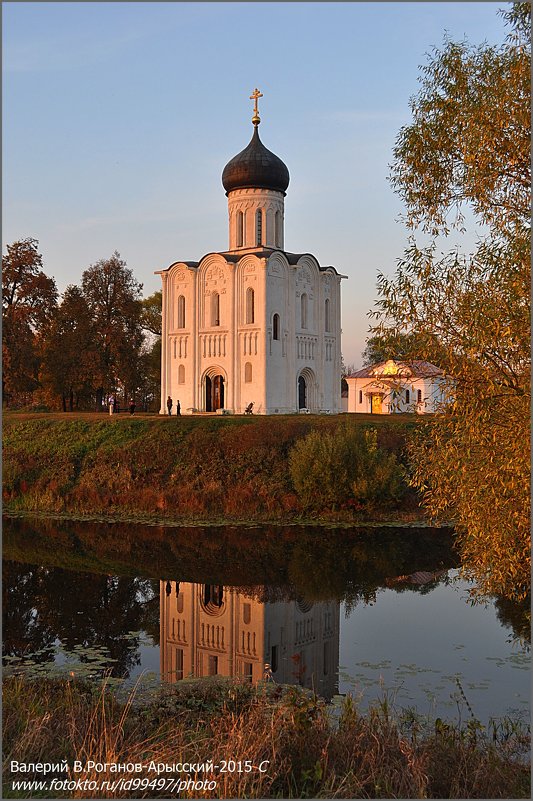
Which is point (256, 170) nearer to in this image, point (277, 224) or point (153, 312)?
point (277, 224)

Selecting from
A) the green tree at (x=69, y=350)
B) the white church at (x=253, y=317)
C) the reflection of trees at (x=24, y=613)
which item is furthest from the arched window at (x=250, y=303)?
the reflection of trees at (x=24, y=613)

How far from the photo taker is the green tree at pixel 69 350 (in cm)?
3872

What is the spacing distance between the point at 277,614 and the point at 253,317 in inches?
932

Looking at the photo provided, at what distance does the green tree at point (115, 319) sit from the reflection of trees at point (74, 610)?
24.8 metres

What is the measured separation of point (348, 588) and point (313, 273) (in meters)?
25.6

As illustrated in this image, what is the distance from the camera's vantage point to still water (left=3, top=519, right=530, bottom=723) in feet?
31.3

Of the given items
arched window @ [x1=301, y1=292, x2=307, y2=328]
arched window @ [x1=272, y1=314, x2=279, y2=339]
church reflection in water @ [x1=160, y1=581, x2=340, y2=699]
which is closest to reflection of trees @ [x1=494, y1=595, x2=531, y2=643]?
church reflection in water @ [x1=160, y1=581, x2=340, y2=699]

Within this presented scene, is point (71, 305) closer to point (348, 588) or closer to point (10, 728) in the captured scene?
point (348, 588)

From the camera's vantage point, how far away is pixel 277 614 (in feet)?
41.1

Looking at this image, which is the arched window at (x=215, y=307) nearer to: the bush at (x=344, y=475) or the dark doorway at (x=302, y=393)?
the dark doorway at (x=302, y=393)

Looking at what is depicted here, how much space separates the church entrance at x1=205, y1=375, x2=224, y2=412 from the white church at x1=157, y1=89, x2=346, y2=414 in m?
0.05

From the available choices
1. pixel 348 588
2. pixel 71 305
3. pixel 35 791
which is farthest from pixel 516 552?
pixel 71 305

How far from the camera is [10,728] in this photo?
6742 mm

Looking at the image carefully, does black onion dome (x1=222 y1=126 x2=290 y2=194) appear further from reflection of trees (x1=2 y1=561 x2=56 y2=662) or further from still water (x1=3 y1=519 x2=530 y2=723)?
reflection of trees (x1=2 y1=561 x2=56 y2=662)
